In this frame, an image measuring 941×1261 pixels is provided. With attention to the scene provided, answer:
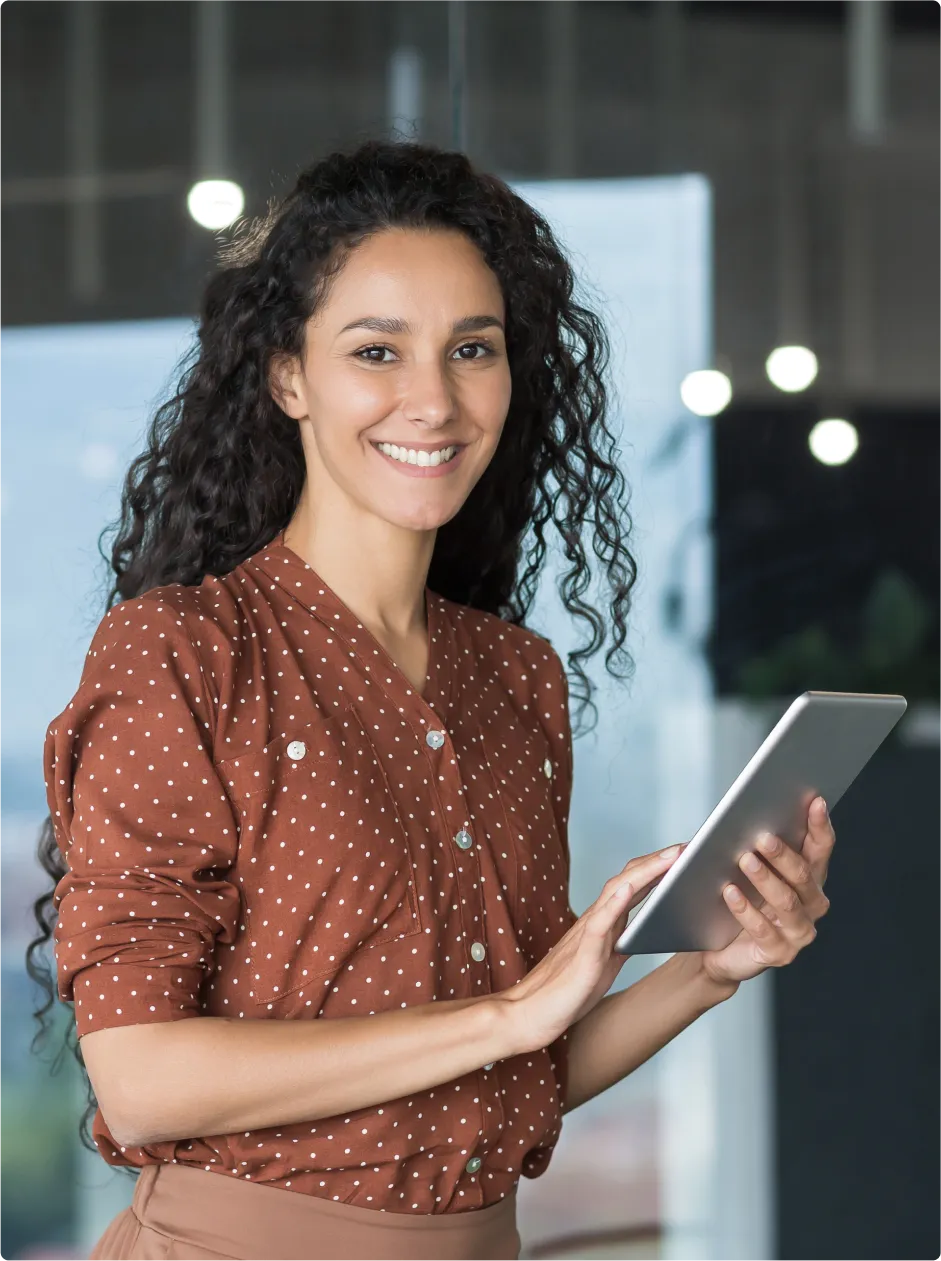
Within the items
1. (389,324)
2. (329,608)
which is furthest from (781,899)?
(389,324)

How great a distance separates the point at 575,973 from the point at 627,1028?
47 cm

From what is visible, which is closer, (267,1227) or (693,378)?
(267,1227)

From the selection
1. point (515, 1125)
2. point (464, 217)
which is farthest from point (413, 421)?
point (515, 1125)

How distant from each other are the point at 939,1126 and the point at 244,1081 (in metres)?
1.94

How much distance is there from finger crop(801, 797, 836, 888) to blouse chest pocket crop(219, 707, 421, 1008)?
350mm

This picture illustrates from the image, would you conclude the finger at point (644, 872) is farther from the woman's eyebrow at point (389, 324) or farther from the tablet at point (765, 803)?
the woman's eyebrow at point (389, 324)

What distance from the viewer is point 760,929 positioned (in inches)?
57.6

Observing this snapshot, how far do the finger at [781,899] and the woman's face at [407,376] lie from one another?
0.47m

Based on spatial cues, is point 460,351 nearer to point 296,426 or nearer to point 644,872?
point 296,426

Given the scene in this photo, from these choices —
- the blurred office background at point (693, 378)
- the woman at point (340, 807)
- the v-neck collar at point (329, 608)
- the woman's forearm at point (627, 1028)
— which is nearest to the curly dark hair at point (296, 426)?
the woman at point (340, 807)

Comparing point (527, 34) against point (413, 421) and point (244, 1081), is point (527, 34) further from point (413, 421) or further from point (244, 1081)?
point (244, 1081)

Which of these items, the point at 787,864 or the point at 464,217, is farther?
the point at 464,217

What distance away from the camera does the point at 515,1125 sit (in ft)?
4.97

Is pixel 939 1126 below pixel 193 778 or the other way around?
below
